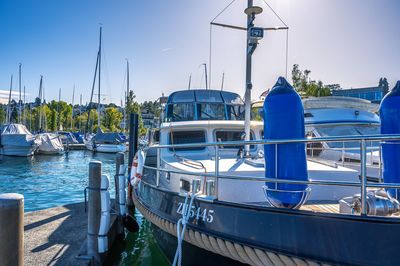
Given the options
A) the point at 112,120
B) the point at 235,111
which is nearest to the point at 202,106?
the point at 235,111

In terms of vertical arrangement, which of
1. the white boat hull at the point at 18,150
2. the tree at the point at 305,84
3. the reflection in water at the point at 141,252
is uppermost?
the tree at the point at 305,84

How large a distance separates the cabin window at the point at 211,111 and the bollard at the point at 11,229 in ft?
17.6

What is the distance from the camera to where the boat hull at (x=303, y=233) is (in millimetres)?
2584

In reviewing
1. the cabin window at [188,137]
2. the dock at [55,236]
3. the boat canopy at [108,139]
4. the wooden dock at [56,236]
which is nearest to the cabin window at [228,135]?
the cabin window at [188,137]

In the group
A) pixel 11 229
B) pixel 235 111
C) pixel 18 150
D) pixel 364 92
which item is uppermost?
pixel 364 92

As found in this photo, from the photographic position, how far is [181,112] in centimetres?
805

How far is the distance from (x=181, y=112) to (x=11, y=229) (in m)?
5.43

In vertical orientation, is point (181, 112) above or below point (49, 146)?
above

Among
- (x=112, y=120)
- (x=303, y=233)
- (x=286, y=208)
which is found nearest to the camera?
(x=303, y=233)

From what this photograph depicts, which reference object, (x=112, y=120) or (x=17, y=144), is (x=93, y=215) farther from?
(x=112, y=120)

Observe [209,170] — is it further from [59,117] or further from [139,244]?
[59,117]

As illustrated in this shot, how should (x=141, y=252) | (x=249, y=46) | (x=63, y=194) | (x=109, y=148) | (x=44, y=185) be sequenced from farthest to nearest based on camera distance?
(x=109, y=148) < (x=44, y=185) < (x=63, y=194) < (x=141, y=252) < (x=249, y=46)

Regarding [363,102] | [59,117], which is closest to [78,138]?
[59,117]

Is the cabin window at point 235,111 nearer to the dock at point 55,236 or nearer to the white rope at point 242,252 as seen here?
the dock at point 55,236
